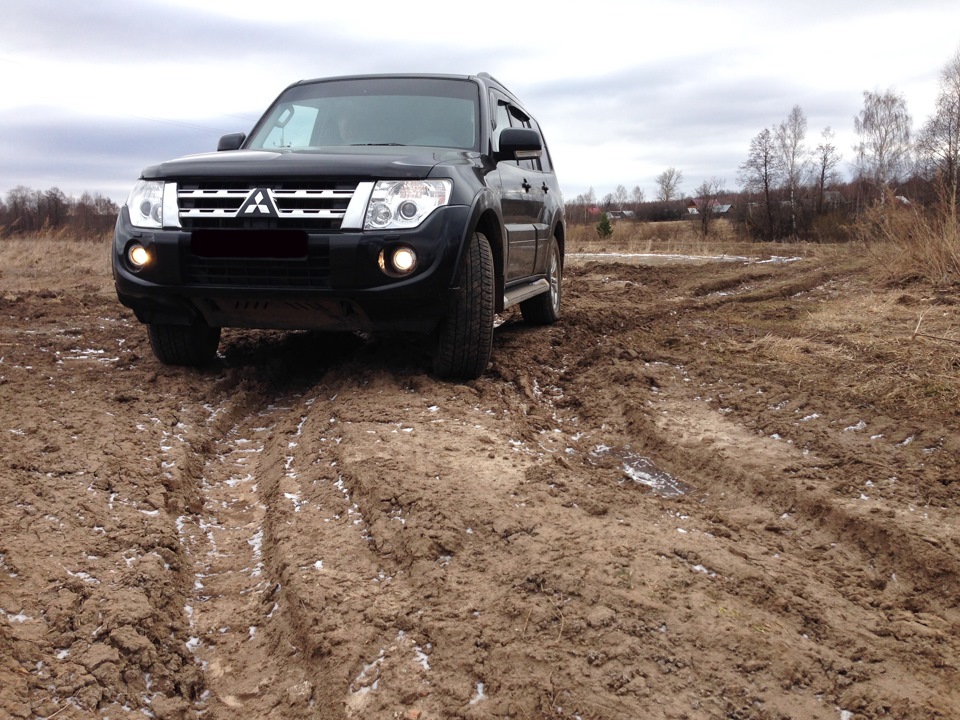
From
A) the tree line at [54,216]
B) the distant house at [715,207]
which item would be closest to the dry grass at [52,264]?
the tree line at [54,216]

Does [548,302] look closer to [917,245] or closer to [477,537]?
[477,537]

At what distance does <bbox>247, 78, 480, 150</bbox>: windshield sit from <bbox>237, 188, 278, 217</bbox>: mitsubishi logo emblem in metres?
1.14

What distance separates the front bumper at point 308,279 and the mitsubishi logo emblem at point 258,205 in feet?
0.31

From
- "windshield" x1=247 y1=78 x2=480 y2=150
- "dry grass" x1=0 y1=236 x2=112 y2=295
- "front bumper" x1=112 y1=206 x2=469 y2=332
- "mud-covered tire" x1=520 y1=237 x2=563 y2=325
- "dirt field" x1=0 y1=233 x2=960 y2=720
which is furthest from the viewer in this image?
"dry grass" x1=0 y1=236 x2=112 y2=295

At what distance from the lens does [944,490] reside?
3.23 meters

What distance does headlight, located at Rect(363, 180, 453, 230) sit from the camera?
3980mm

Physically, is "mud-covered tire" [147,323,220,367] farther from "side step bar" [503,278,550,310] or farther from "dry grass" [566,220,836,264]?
"dry grass" [566,220,836,264]

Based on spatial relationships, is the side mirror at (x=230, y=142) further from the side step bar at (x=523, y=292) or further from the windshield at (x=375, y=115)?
the side step bar at (x=523, y=292)

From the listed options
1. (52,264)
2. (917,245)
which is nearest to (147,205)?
(917,245)

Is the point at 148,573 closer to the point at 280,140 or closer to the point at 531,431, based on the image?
the point at 531,431

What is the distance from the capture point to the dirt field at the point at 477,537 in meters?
2.06

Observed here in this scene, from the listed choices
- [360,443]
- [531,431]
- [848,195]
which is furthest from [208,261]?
[848,195]

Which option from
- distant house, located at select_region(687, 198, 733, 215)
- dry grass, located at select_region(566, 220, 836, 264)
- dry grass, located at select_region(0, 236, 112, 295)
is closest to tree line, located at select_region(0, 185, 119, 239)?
dry grass, located at select_region(0, 236, 112, 295)

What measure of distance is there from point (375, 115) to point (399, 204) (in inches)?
57.9
